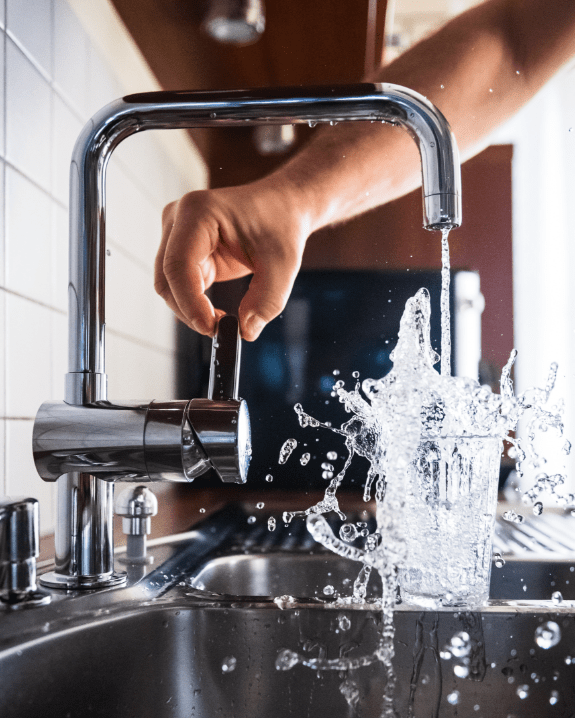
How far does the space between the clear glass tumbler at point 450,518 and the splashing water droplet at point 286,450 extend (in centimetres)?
34

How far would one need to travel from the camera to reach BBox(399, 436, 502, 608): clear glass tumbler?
0.59m

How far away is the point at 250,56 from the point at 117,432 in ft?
→ 2.05

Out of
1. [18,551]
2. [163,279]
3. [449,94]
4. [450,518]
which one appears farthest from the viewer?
[449,94]

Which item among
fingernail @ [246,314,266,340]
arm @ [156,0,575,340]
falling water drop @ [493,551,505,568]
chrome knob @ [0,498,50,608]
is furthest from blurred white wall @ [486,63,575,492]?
chrome knob @ [0,498,50,608]

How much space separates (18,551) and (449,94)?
2.53 ft

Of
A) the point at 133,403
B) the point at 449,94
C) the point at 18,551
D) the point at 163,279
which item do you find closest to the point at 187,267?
the point at 163,279

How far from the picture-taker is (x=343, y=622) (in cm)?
56

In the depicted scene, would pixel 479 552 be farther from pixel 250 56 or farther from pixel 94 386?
pixel 250 56

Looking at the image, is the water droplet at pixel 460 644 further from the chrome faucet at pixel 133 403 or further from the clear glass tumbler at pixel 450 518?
the chrome faucet at pixel 133 403

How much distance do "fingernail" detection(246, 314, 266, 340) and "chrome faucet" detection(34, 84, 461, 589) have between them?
0.25m

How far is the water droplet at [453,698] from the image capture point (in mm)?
545

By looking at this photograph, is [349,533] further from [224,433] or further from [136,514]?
[224,433]

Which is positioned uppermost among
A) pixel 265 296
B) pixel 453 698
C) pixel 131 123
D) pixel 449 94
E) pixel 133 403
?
pixel 449 94

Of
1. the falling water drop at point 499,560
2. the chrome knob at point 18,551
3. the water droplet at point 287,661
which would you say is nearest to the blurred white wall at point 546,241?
the falling water drop at point 499,560
